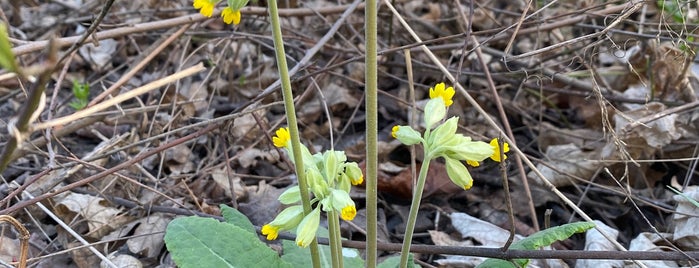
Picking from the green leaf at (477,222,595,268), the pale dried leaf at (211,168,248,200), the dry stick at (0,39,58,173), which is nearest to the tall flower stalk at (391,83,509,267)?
the green leaf at (477,222,595,268)

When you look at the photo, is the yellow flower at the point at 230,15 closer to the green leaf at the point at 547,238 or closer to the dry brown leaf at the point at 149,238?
the green leaf at the point at 547,238

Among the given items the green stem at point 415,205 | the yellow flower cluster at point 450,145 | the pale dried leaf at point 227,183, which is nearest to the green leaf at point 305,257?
the green stem at point 415,205

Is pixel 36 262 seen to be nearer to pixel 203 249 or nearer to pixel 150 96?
pixel 203 249

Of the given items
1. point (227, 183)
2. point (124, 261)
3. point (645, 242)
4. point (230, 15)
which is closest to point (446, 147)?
point (230, 15)

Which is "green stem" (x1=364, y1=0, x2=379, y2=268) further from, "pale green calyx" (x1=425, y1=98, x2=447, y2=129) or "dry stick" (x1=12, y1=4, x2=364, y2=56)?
"dry stick" (x1=12, y1=4, x2=364, y2=56)

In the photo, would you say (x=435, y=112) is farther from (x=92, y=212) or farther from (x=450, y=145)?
(x=92, y=212)

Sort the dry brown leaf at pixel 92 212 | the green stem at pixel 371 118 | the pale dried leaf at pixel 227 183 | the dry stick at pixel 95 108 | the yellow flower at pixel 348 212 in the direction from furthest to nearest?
the pale dried leaf at pixel 227 183 → the dry brown leaf at pixel 92 212 → the yellow flower at pixel 348 212 → the green stem at pixel 371 118 → the dry stick at pixel 95 108
